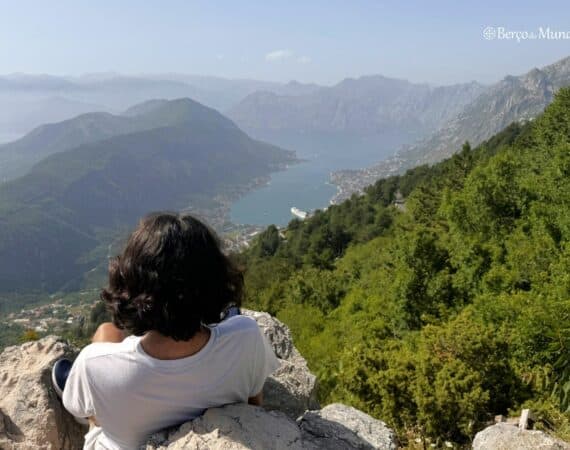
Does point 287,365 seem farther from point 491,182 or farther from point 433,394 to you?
point 491,182

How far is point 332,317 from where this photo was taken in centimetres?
2842

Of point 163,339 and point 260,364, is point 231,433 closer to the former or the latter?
point 260,364

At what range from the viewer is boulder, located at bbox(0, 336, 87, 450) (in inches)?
135

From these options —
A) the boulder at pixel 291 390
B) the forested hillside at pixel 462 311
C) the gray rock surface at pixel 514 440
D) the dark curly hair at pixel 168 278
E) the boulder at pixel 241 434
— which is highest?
the dark curly hair at pixel 168 278

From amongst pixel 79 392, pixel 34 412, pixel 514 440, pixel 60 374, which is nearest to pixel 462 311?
pixel 514 440

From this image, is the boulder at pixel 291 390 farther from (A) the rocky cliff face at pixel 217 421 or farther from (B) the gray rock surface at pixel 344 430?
(B) the gray rock surface at pixel 344 430

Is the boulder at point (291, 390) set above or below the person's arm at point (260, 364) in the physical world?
below

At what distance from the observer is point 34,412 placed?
3477mm

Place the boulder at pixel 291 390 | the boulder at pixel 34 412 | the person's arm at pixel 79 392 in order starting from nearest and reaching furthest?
the person's arm at pixel 79 392 < the boulder at pixel 34 412 < the boulder at pixel 291 390

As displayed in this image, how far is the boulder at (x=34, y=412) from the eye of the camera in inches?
135

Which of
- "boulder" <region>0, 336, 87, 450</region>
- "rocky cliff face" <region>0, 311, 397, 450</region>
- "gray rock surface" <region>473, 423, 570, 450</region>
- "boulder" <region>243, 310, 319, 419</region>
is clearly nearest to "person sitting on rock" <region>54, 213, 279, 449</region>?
"rocky cliff face" <region>0, 311, 397, 450</region>

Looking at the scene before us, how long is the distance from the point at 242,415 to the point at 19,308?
135 meters

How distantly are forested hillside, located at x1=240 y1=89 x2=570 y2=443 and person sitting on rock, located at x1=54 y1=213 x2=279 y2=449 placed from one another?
0.44 metres

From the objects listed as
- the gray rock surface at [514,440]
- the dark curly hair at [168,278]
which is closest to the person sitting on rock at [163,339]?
the dark curly hair at [168,278]
